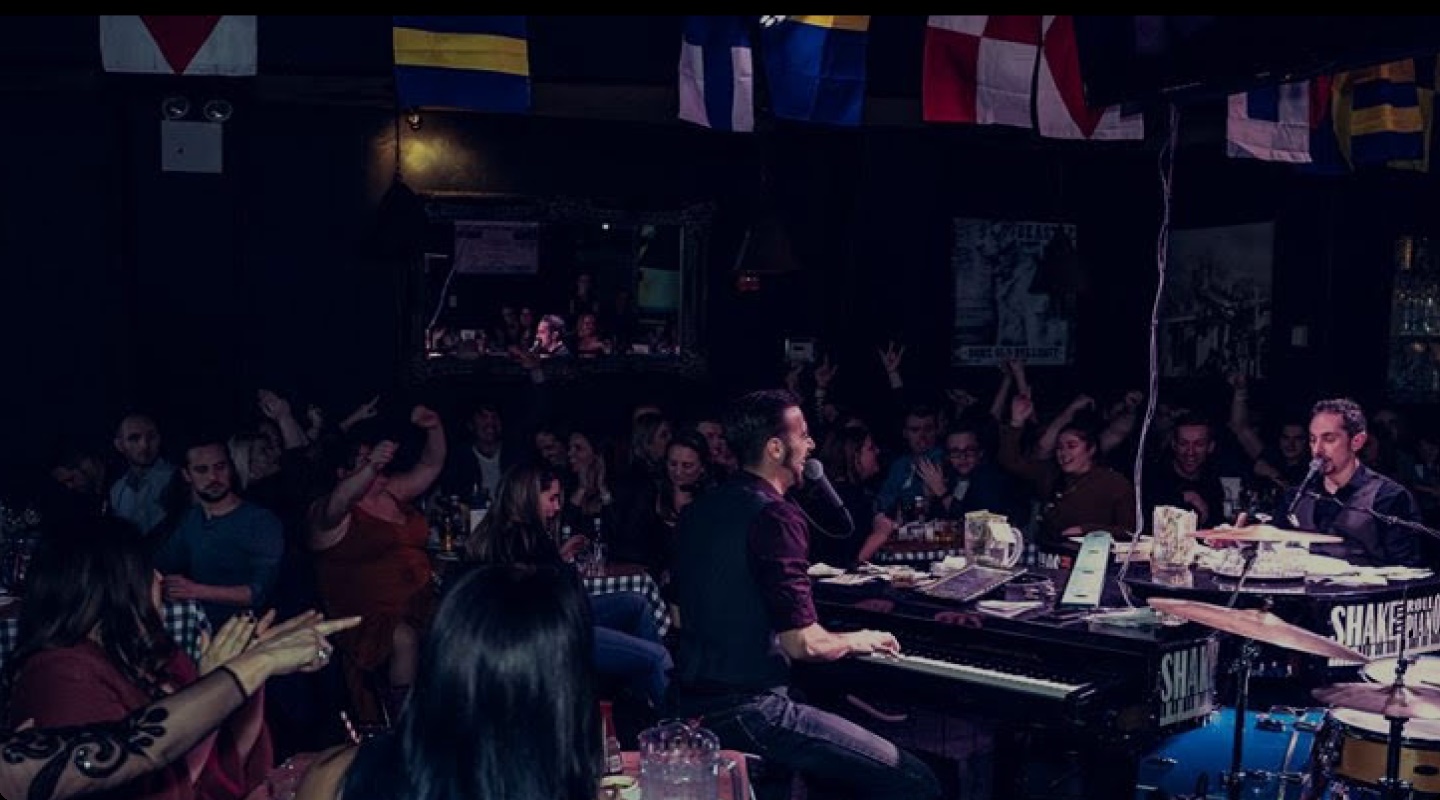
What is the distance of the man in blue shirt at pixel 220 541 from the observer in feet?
18.1

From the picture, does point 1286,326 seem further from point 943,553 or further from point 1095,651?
point 1095,651

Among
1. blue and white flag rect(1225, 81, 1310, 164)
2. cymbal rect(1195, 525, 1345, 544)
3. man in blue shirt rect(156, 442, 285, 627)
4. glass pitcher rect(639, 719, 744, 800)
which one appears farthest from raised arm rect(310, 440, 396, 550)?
blue and white flag rect(1225, 81, 1310, 164)

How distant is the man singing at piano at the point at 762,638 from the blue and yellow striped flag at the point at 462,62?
226 cm

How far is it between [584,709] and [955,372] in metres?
9.02

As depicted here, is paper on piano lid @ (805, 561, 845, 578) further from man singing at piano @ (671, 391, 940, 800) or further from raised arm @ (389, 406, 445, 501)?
raised arm @ (389, 406, 445, 501)

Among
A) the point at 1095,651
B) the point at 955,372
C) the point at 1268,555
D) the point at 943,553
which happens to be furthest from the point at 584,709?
the point at 955,372

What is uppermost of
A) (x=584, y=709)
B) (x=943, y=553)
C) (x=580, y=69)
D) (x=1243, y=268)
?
(x=580, y=69)

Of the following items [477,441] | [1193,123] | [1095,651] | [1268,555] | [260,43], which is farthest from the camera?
[1193,123]

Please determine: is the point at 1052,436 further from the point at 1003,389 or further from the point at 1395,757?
the point at 1395,757

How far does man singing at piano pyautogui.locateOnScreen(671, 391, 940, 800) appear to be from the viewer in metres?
4.02

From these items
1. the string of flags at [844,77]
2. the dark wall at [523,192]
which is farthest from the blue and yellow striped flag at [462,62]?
the dark wall at [523,192]

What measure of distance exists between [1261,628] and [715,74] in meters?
3.43

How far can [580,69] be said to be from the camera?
8.34m

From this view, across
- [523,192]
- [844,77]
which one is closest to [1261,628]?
[844,77]
